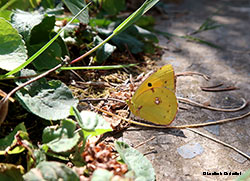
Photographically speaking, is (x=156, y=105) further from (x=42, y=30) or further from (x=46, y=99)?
(x=42, y=30)

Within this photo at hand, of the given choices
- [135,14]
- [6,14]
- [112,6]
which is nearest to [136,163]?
[135,14]

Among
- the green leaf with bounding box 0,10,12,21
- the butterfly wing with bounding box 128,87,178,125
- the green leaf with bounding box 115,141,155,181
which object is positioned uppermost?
the green leaf with bounding box 0,10,12,21

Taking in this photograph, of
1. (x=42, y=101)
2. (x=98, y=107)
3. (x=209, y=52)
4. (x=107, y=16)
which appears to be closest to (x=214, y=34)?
(x=209, y=52)

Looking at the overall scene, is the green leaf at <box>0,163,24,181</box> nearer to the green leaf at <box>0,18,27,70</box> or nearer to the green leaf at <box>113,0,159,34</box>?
the green leaf at <box>0,18,27,70</box>

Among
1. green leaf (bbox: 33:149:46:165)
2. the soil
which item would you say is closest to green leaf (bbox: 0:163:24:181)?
green leaf (bbox: 33:149:46:165)

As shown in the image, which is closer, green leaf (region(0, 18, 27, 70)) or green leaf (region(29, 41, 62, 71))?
green leaf (region(0, 18, 27, 70))

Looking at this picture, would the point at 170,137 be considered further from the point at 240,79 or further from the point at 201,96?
the point at 240,79

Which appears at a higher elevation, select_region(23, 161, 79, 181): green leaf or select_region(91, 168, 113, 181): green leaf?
select_region(23, 161, 79, 181): green leaf
